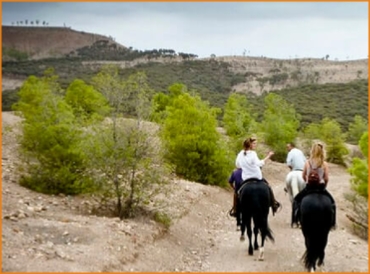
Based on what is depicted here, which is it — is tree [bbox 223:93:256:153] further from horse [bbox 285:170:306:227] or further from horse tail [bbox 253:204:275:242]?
horse tail [bbox 253:204:275:242]

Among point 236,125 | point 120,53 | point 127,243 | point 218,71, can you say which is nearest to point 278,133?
point 236,125

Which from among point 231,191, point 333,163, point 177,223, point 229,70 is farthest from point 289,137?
point 229,70

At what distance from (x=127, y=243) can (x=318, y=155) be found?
14.2 ft

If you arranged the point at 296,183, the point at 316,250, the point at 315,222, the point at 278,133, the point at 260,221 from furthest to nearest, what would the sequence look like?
1. the point at 278,133
2. the point at 296,183
3. the point at 260,221
4. the point at 316,250
5. the point at 315,222

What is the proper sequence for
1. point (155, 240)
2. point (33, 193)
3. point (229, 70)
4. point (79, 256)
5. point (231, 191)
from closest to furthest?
point (79, 256) < point (155, 240) < point (33, 193) < point (231, 191) < point (229, 70)

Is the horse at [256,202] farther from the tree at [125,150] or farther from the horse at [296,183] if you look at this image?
the horse at [296,183]

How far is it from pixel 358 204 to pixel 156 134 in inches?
467

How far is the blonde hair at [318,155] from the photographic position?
11430mm

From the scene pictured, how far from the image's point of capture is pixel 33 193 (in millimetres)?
16156

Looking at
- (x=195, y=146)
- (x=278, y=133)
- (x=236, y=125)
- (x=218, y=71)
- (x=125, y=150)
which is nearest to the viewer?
(x=125, y=150)

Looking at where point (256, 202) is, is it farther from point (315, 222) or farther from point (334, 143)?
point (334, 143)

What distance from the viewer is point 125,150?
14.8 m

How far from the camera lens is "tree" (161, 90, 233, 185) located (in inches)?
1013

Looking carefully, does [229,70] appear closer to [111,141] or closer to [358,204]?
[358,204]
